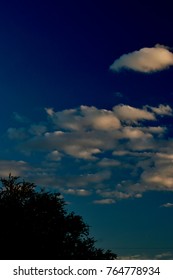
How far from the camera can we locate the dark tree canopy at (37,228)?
193 feet

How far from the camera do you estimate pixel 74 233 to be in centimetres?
6581

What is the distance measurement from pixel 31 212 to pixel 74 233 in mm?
7252

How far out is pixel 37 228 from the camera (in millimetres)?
60656

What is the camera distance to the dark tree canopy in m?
58.9

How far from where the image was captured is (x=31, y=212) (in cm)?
6200

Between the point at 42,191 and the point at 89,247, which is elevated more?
the point at 42,191
